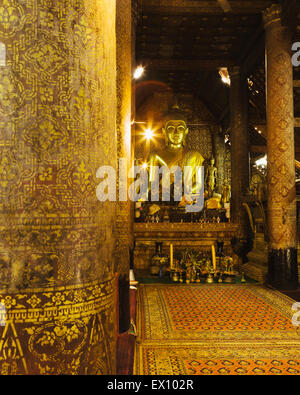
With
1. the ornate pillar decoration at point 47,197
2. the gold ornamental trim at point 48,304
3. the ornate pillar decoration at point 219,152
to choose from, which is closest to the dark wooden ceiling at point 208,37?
the ornate pillar decoration at point 219,152

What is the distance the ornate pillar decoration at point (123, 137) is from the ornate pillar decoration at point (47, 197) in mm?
2005

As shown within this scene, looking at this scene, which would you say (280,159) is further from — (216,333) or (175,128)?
(175,128)

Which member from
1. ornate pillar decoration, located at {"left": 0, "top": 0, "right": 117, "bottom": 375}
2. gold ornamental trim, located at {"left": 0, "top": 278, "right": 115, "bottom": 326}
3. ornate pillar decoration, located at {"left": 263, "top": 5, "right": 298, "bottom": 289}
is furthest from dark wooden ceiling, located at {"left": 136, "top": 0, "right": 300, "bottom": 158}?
gold ornamental trim, located at {"left": 0, "top": 278, "right": 115, "bottom": 326}

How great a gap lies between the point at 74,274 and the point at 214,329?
3.75 metres

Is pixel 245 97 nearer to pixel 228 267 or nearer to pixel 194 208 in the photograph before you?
pixel 194 208


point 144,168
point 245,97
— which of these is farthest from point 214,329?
point 144,168

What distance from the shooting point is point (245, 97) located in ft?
34.8

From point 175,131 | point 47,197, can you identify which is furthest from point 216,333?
point 175,131

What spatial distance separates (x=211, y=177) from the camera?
14.0 meters

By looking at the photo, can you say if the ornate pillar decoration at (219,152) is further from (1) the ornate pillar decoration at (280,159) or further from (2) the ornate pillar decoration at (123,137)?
(2) the ornate pillar decoration at (123,137)

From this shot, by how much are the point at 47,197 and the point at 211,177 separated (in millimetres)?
13301

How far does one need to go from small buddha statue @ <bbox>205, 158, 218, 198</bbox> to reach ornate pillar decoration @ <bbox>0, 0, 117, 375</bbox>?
42.1ft

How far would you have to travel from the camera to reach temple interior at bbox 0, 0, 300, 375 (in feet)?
3.52

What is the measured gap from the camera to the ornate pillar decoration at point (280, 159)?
6.95 meters
